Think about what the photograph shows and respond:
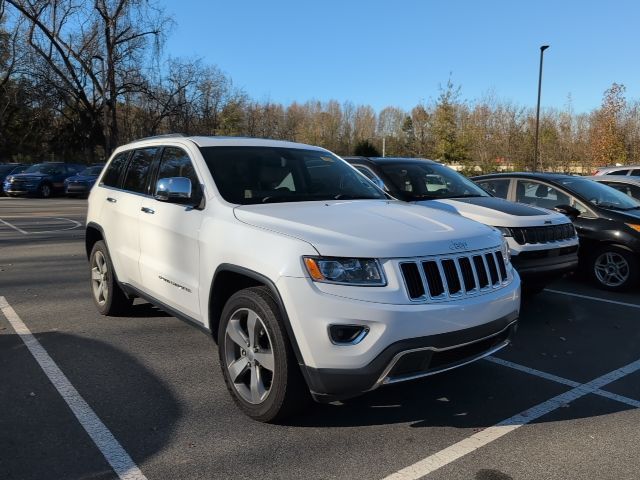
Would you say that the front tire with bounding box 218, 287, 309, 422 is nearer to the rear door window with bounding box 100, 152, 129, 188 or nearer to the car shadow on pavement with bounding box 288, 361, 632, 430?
the car shadow on pavement with bounding box 288, 361, 632, 430

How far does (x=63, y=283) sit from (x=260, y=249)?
522 centimetres

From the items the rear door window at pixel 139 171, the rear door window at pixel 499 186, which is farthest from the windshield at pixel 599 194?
the rear door window at pixel 139 171

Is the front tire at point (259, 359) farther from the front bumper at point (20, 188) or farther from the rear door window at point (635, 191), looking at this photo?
the front bumper at point (20, 188)

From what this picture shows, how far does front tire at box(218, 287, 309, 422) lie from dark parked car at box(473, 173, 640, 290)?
585 centimetres

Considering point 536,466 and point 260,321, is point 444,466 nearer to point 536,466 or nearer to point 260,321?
point 536,466

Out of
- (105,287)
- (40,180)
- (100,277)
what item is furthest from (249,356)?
(40,180)

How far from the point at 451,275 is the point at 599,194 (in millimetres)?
5881

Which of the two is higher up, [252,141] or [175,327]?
[252,141]

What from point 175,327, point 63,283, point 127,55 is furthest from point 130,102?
point 175,327

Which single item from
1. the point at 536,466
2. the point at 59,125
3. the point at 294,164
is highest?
the point at 59,125

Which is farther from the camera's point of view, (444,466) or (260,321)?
(260,321)

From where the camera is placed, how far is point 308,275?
10.1 feet

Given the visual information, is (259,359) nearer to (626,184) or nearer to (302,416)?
(302,416)

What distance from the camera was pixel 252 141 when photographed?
4.87 metres
